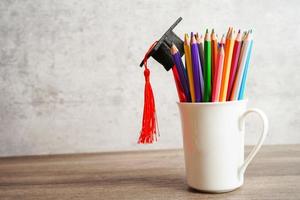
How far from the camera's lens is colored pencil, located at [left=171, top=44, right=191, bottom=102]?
483 millimetres

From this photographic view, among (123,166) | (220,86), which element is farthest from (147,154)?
(220,86)

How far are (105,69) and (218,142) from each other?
1.76 feet

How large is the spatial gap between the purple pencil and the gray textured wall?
470mm

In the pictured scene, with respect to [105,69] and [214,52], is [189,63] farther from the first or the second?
[105,69]

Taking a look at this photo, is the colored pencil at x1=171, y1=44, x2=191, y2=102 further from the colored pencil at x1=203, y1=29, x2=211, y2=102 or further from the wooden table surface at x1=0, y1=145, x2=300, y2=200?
the wooden table surface at x1=0, y1=145, x2=300, y2=200

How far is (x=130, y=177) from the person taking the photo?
1.98 ft

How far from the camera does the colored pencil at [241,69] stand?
0.47m

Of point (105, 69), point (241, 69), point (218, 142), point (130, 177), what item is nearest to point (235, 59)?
point (241, 69)

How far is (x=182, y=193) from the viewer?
50 centimetres

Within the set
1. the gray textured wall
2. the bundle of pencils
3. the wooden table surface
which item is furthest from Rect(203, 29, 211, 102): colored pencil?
the gray textured wall

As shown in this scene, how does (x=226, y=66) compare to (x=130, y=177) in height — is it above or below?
above

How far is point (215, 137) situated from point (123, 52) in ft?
1.72

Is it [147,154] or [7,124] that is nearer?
[147,154]

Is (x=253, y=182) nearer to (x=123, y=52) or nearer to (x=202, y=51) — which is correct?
(x=202, y=51)
